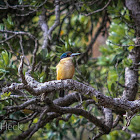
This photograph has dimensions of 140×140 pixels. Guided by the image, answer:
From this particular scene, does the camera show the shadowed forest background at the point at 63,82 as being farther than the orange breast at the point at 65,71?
No

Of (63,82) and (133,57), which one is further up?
(133,57)

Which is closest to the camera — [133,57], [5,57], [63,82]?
[63,82]

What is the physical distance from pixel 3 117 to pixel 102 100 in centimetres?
123

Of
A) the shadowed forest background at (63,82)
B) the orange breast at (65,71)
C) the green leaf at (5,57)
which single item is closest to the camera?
the shadowed forest background at (63,82)

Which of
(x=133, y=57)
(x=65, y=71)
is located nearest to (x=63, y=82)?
(x=65, y=71)

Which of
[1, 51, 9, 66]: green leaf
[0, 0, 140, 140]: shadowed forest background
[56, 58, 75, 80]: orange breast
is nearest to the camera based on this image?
[0, 0, 140, 140]: shadowed forest background

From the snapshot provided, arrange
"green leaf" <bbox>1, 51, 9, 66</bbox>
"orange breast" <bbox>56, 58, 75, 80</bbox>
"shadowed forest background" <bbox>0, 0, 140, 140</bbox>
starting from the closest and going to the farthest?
"shadowed forest background" <bbox>0, 0, 140, 140</bbox>
"green leaf" <bbox>1, 51, 9, 66</bbox>
"orange breast" <bbox>56, 58, 75, 80</bbox>

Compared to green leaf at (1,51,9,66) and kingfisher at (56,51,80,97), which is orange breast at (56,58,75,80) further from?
green leaf at (1,51,9,66)

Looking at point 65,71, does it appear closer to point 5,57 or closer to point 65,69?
point 65,69

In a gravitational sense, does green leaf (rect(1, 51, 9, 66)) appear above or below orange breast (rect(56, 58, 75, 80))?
above

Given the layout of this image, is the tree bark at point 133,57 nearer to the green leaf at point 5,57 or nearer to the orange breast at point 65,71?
the orange breast at point 65,71

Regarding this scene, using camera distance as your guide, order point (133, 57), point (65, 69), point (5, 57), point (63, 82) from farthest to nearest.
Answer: point (133, 57), point (65, 69), point (5, 57), point (63, 82)

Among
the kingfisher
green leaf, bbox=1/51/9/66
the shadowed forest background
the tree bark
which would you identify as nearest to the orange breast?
the kingfisher

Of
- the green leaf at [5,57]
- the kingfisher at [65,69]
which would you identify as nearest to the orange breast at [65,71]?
the kingfisher at [65,69]
